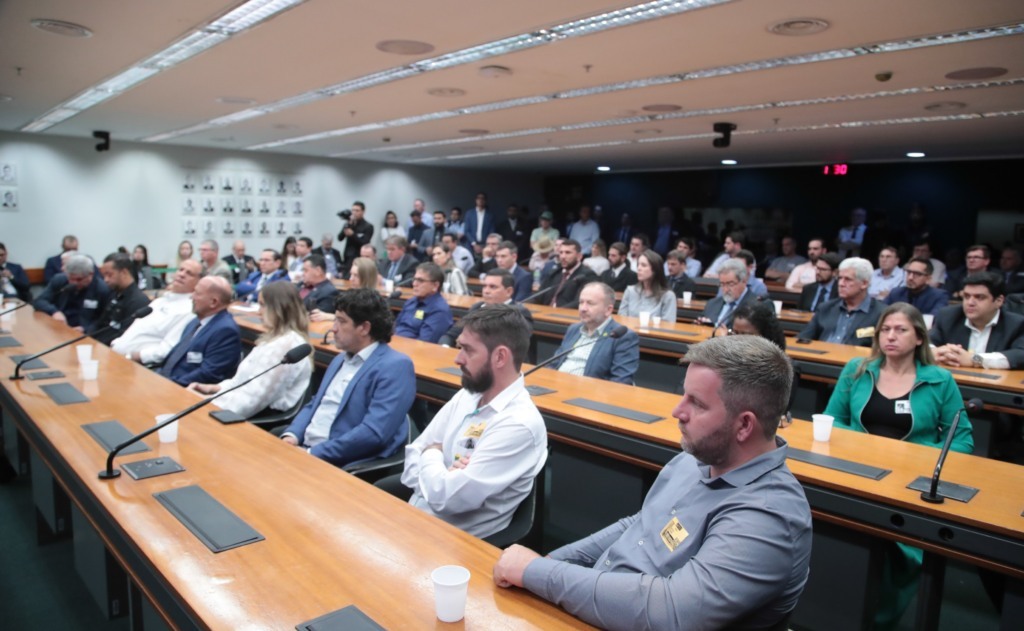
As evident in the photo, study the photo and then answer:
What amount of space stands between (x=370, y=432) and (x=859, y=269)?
11.9 feet

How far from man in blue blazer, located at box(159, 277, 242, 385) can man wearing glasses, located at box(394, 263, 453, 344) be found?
57.3 inches

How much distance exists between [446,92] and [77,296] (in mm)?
3849

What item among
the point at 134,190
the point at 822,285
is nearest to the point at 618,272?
the point at 822,285

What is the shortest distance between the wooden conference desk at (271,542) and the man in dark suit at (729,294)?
3.83m

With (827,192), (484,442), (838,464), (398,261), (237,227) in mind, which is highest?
(827,192)

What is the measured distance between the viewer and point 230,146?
12.4 metres

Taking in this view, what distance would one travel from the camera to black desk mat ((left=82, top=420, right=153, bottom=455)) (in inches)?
93.1

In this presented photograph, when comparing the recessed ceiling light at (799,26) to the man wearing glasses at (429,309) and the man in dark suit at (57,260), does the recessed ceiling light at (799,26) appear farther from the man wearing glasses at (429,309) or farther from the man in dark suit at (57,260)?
the man in dark suit at (57,260)

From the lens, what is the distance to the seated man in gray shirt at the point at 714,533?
4.00 feet

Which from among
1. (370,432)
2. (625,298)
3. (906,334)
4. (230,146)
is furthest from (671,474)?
(230,146)

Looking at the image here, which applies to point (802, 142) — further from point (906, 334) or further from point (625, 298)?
point (906, 334)

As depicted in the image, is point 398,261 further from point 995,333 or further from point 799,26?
point 995,333

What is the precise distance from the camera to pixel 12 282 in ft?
27.5

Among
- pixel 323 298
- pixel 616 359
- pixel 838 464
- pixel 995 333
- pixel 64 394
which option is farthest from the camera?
pixel 323 298
